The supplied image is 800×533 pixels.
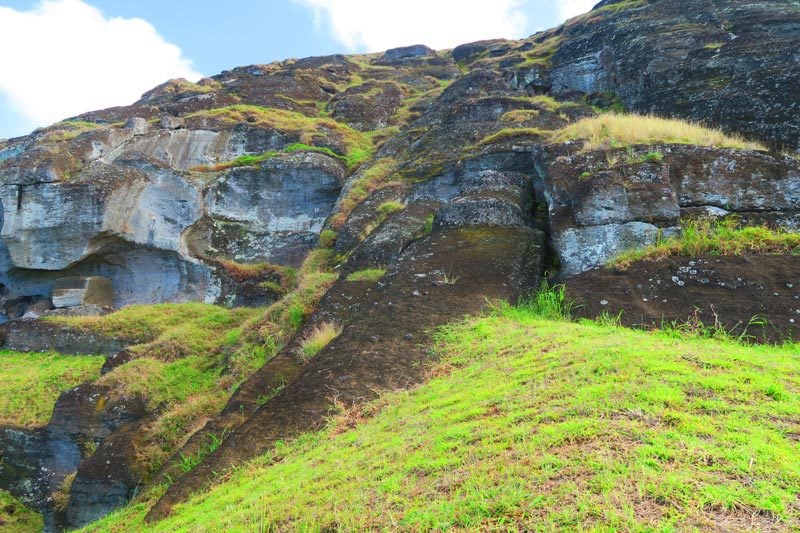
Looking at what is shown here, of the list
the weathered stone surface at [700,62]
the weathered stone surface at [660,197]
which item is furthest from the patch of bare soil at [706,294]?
the weathered stone surface at [700,62]

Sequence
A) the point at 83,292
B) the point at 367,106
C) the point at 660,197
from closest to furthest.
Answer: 1. the point at 660,197
2. the point at 83,292
3. the point at 367,106

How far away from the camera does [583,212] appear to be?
31.2ft

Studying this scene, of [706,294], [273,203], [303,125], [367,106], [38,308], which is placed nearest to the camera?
[706,294]

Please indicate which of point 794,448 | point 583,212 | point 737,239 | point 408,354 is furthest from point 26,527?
point 737,239

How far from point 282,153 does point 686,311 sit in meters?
21.3

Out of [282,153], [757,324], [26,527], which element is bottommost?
[26,527]

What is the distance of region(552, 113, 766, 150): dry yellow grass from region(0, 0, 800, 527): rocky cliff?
0.08 metres

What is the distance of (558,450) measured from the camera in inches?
149

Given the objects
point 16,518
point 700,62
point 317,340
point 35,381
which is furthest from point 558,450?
point 700,62

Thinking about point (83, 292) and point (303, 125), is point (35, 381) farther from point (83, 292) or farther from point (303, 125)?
point (303, 125)

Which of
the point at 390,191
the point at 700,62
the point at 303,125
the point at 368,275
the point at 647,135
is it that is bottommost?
the point at 368,275

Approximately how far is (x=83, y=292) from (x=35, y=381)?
261 inches

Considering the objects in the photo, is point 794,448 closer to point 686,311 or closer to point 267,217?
point 686,311

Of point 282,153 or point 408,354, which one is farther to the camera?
point 282,153
